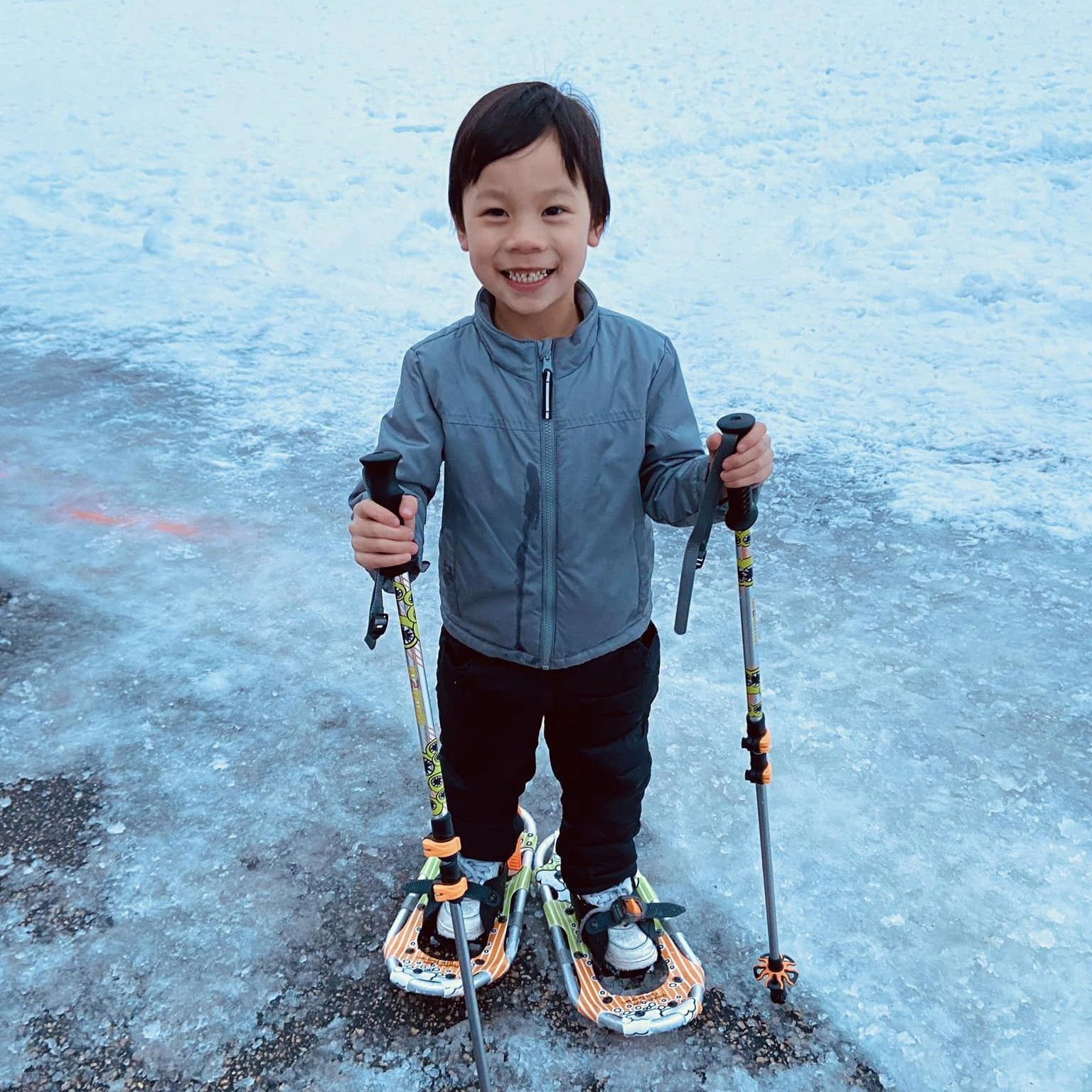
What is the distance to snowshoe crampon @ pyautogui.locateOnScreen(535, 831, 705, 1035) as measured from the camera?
7.93 ft

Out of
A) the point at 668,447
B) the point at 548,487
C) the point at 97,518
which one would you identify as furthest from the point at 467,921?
the point at 97,518

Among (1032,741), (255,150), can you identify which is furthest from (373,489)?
(255,150)

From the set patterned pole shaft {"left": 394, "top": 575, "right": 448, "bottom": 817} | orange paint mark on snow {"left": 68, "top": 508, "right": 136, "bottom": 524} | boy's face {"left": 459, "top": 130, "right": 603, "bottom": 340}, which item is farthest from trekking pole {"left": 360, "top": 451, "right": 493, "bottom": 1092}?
orange paint mark on snow {"left": 68, "top": 508, "right": 136, "bottom": 524}

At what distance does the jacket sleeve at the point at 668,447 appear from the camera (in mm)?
2203

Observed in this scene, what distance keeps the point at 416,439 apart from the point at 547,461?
0.27 meters

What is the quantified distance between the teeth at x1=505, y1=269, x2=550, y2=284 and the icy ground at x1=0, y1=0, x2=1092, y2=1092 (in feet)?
5.33

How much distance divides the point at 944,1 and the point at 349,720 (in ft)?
47.5

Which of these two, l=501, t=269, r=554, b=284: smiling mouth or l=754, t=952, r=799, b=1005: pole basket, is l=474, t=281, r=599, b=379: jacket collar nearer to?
l=501, t=269, r=554, b=284: smiling mouth

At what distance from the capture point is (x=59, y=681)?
3.54 m

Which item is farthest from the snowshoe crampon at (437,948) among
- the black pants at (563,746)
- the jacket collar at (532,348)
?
the jacket collar at (532,348)

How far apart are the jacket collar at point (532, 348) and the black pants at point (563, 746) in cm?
65

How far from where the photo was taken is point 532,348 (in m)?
2.17

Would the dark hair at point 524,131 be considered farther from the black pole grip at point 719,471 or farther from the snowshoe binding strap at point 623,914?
the snowshoe binding strap at point 623,914

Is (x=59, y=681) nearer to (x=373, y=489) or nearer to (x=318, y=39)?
(x=373, y=489)
